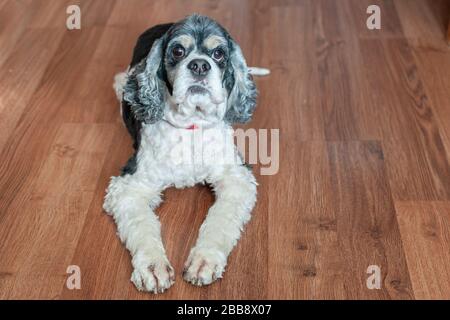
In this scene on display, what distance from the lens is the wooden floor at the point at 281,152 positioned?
96.0 inches

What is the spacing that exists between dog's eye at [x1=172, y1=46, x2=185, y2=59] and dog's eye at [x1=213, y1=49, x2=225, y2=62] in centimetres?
12

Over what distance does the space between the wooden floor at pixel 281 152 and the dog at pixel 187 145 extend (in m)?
0.08

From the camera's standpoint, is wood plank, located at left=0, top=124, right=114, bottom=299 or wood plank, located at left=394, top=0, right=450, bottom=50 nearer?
wood plank, located at left=0, top=124, right=114, bottom=299

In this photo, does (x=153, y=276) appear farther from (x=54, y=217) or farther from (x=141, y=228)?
(x=54, y=217)

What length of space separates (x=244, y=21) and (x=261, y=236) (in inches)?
77.4

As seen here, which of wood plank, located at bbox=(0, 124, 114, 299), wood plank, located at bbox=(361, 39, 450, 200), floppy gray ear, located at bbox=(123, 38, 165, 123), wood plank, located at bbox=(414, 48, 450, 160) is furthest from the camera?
wood plank, located at bbox=(414, 48, 450, 160)

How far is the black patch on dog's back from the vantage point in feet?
9.06

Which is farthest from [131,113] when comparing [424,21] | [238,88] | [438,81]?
[424,21]

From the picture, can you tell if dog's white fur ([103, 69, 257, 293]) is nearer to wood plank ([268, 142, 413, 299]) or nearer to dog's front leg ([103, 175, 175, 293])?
dog's front leg ([103, 175, 175, 293])

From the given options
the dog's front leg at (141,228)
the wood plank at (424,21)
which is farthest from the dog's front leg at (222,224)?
the wood plank at (424,21)

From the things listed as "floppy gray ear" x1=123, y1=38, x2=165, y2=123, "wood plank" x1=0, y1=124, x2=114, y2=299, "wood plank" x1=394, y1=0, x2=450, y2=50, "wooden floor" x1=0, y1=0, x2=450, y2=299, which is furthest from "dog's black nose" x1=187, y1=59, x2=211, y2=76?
"wood plank" x1=394, y1=0, x2=450, y2=50

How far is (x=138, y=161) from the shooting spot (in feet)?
8.91
